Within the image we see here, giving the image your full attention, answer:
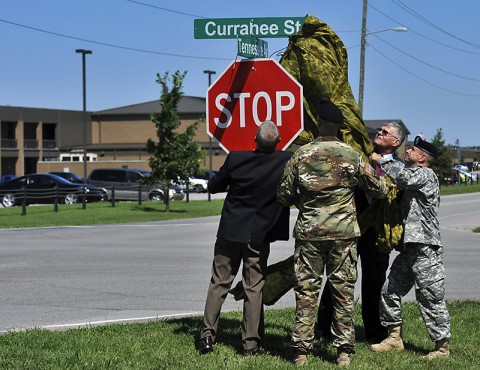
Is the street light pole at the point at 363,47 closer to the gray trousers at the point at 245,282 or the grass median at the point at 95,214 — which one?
the grass median at the point at 95,214

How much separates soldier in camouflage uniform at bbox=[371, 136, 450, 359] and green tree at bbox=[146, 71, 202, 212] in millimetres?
26718

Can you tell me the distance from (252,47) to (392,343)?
283 centimetres

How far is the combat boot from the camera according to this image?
281 inches

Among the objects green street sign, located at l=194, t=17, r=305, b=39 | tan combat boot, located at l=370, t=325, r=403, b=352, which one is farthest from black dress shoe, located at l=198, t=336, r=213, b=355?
green street sign, located at l=194, t=17, r=305, b=39

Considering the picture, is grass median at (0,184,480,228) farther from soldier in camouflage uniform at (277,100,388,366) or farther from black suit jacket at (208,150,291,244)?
soldier in camouflage uniform at (277,100,388,366)

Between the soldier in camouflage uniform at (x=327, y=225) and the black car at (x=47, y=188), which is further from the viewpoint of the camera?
the black car at (x=47, y=188)

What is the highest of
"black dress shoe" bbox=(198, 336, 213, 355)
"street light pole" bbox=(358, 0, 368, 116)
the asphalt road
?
"street light pole" bbox=(358, 0, 368, 116)

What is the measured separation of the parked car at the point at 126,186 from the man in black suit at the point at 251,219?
3621cm

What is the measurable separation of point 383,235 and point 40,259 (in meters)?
10.3

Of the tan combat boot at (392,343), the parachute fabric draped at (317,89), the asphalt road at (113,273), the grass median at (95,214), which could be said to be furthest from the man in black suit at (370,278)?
the grass median at (95,214)

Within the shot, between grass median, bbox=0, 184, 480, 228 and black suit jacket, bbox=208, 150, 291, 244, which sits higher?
black suit jacket, bbox=208, 150, 291, 244

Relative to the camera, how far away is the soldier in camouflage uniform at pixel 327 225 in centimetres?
668

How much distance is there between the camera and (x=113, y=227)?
2606 centimetres

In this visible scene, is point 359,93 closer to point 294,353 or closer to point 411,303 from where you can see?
point 411,303
